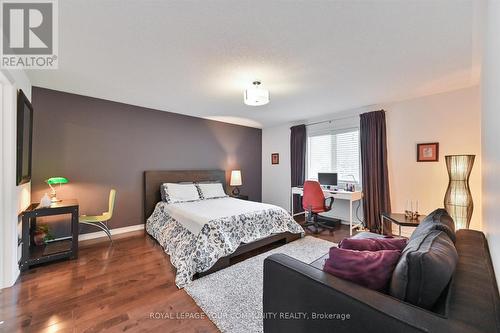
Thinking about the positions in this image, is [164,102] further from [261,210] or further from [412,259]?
[412,259]

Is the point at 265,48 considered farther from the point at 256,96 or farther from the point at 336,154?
the point at 336,154

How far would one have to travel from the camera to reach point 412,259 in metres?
0.88

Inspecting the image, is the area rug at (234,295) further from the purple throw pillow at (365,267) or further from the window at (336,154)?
the window at (336,154)

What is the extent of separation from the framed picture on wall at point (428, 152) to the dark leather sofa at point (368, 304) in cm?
246

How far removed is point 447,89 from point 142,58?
4098 mm

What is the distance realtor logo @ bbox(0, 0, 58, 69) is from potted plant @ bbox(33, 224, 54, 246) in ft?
6.70

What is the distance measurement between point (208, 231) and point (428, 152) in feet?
11.7

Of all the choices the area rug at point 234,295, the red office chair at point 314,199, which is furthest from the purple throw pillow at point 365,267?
the red office chair at point 314,199

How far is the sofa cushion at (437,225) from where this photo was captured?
135 cm

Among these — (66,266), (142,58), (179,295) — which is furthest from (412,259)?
(66,266)

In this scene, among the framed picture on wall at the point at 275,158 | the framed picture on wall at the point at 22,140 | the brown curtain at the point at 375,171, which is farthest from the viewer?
the framed picture on wall at the point at 275,158

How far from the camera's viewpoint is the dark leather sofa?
715 millimetres

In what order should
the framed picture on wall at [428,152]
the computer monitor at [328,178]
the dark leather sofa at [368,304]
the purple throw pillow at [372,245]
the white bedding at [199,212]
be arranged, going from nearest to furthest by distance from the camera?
1. the dark leather sofa at [368,304]
2. the purple throw pillow at [372,245]
3. the white bedding at [199,212]
4. the framed picture on wall at [428,152]
5. the computer monitor at [328,178]

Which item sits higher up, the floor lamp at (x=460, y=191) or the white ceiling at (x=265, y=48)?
the white ceiling at (x=265, y=48)
